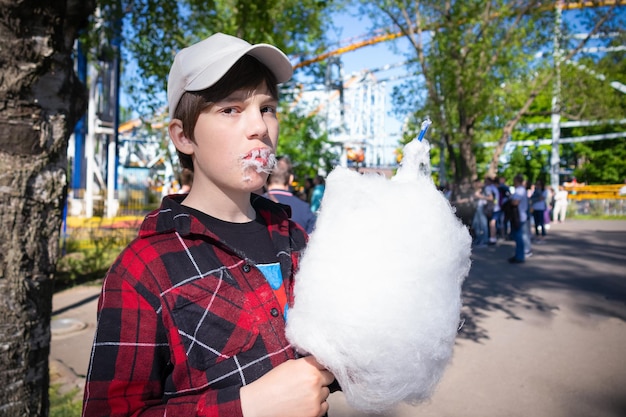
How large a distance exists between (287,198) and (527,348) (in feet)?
9.21

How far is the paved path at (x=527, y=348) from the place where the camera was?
11.8 feet

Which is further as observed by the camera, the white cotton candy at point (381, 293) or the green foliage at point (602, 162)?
the green foliage at point (602, 162)

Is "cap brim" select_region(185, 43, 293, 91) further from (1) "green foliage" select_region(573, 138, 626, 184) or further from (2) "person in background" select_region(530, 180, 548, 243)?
(1) "green foliage" select_region(573, 138, 626, 184)

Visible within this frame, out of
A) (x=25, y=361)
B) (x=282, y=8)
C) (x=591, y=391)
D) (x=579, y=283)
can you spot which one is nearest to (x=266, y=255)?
(x=25, y=361)

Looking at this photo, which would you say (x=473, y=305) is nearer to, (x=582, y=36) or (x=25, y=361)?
(x=25, y=361)

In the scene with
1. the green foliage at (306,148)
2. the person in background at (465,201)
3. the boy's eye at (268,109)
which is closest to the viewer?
the boy's eye at (268,109)

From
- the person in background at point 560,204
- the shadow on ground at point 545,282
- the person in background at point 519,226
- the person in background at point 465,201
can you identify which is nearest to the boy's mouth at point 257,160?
the shadow on ground at point 545,282

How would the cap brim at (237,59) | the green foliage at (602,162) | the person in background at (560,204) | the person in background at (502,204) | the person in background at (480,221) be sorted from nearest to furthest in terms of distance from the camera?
1. the cap brim at (237,59)
2. the person in background at (480,221)
3. the person in background at (502,204)
4. the person in background at (560,204)
5. the green foliage at (602,162)

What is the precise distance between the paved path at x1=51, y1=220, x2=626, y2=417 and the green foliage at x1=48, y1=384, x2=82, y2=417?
20cm

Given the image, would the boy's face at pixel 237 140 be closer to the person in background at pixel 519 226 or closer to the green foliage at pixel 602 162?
the person in background at pixel 519 226

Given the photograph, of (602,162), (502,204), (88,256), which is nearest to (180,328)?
(88,256)

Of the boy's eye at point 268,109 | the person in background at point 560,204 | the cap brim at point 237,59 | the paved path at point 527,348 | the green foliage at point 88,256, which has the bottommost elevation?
the paved path at point 527,348

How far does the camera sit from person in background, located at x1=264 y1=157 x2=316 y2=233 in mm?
4848

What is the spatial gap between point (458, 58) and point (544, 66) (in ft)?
12.4
